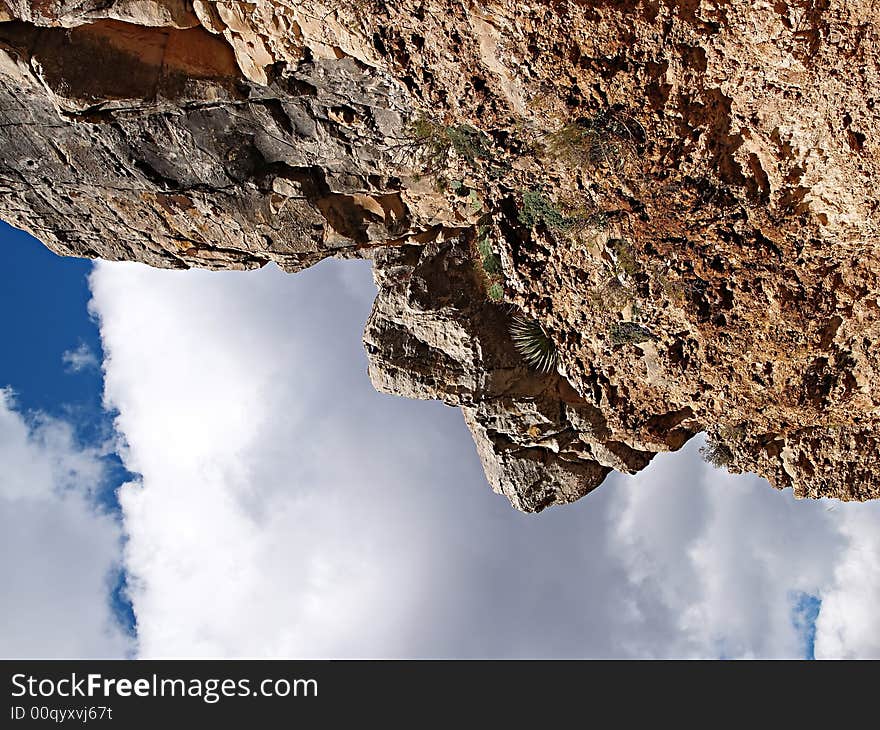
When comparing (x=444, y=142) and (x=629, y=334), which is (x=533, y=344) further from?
(x=444, y=142)

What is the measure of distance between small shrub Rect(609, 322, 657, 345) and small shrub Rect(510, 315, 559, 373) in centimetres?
130

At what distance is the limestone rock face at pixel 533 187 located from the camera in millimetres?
6762

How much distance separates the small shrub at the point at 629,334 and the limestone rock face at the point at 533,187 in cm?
4

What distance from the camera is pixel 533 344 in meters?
10.6

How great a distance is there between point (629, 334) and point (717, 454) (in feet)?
7.36

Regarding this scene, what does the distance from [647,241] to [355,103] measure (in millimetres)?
3761

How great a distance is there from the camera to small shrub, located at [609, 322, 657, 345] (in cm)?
910

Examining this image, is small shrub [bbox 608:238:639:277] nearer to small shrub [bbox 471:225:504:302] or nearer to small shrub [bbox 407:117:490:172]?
small shrub [bbox 407:117:490:172]

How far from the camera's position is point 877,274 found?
7.35m

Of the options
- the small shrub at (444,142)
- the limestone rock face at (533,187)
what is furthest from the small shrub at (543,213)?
the small shrub at (444,142)

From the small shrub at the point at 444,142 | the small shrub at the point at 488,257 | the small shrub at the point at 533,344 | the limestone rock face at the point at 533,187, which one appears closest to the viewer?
the limestone rock face at the point at 533,187

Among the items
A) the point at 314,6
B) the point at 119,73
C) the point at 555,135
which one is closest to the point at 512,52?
the point at 555,135

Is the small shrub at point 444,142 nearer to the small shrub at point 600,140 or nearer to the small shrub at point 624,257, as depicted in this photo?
the small shrub at point 600,140

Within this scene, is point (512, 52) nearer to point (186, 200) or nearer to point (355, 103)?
point (355, 103)
